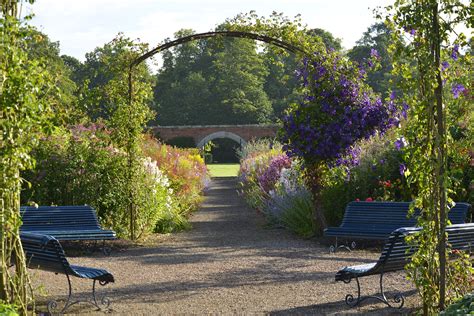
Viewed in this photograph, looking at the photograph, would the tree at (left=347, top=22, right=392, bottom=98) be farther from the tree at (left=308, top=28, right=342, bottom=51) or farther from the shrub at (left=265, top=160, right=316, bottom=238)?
the shrub at (left=265, top=160, right=316, bottom=238)

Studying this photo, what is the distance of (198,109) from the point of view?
1967 inches

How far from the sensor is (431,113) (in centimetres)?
466

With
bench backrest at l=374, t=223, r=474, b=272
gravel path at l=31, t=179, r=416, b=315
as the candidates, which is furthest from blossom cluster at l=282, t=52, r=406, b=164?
bench backrest at l=374, t=223, r=474, b=272

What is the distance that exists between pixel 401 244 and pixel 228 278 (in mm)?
2132

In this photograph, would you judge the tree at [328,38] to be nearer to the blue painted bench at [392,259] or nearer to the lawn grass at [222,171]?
the lawn grass at [222,171]

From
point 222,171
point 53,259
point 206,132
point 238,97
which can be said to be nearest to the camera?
point 53,259

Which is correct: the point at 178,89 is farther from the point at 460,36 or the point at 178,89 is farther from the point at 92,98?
the point at 460,36

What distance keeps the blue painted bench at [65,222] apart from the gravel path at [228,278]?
0.31 metres

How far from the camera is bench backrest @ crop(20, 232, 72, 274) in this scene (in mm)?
5527

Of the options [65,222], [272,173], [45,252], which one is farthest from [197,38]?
[45,252]

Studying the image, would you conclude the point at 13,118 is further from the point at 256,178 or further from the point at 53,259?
the point at 256,178

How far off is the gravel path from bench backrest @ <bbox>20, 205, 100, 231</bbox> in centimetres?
41

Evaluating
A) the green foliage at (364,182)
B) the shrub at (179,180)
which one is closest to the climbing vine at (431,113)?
the green foliage at (364,182)

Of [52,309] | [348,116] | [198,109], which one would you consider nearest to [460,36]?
[52,309]
